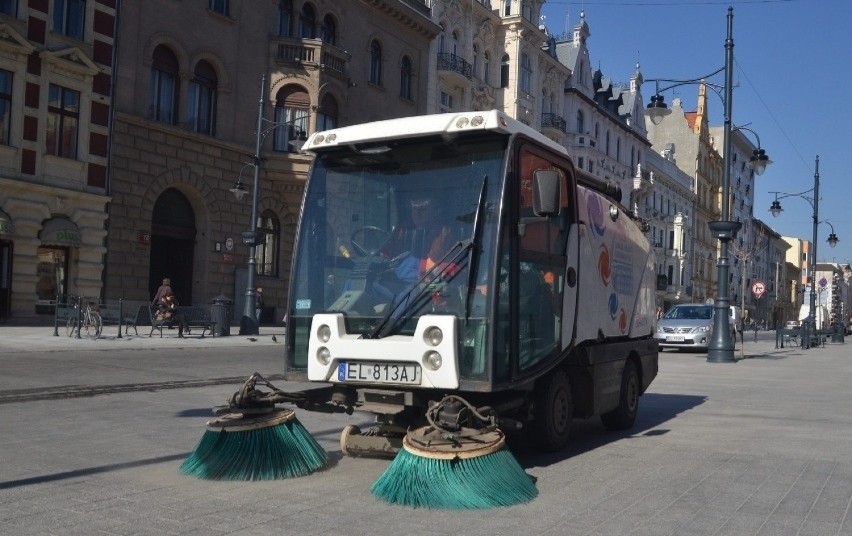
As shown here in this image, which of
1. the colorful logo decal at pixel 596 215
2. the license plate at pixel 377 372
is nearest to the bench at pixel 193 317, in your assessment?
the colorful logo decal at pixel 596 215

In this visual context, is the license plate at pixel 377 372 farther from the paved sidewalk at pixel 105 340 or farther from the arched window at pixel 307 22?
the arched window at pixel 307 22

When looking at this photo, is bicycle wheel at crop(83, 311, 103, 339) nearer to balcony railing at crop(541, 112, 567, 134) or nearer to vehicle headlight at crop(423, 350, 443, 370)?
vehicle headlight at crop(423, 350, 443, 370)

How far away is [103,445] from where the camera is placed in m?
7.38

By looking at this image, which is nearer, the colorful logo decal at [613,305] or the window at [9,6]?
the colorful logo decal at [613,305]

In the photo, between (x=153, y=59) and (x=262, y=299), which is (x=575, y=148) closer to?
(x=262, y=299)

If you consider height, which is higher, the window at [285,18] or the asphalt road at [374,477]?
the window at [285,18]

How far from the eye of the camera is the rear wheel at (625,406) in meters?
9.05

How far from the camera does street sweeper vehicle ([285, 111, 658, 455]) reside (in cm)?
622

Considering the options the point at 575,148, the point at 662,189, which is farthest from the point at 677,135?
the point at 575,148

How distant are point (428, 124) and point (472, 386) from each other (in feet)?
6.44

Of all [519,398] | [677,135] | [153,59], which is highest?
[677,135]

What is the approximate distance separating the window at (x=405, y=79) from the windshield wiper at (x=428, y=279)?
1362 inches

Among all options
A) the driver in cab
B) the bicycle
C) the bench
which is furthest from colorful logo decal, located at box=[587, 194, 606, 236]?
the bench

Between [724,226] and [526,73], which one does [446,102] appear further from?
[724,226]
